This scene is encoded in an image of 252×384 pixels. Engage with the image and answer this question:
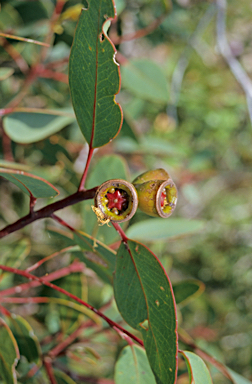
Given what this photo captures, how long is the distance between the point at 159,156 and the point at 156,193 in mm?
1470

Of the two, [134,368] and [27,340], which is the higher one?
[27,340]

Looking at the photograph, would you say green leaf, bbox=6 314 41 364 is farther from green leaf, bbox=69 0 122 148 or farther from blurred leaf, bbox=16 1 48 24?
blurred leaf, bbox=16 1 48 24

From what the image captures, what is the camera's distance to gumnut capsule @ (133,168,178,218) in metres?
0.48

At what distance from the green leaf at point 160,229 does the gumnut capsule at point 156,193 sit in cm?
48

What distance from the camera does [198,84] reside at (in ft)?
8.02

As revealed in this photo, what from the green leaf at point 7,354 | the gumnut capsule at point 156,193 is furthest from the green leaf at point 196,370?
the green leaf at point 7,354

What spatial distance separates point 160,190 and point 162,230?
0.57 meters

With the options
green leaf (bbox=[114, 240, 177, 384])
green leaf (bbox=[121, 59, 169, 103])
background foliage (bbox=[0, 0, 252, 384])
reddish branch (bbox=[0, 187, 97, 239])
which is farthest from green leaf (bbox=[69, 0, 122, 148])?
green leaf (bbox=[121, 59, 169, 103])

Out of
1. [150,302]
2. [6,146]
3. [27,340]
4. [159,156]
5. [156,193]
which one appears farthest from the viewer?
[159,156]

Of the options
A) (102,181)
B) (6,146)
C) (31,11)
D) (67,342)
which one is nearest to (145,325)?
(102,181)

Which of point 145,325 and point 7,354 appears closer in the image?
point 145,325

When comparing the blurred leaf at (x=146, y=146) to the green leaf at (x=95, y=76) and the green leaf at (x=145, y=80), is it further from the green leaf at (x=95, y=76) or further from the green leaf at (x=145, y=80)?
the green leaf at (x=95, y=76)

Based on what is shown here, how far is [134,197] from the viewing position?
0.48 metres

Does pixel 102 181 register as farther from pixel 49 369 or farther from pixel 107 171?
pixel 49 369
